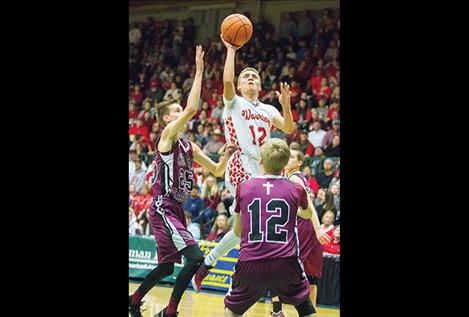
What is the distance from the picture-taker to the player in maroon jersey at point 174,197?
639cm

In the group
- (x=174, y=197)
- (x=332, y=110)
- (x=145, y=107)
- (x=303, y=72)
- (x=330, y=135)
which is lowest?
(x=174, y=197)

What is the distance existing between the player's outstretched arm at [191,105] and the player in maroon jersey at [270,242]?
101 centimetres

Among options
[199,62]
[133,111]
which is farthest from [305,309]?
[133,111]

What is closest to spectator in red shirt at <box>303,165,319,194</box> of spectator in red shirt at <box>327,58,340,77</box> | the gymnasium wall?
spectator in red shirt at <box>327,58,340,77</box>

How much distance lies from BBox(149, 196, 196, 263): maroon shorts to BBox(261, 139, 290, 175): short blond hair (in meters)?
1.19

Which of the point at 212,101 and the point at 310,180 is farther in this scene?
the point at 212,101

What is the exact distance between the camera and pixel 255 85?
641cm

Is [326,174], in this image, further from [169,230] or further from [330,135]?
[169,230]

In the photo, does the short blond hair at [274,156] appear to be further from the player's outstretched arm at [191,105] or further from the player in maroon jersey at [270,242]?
the player's outstretched arm at [191,105]

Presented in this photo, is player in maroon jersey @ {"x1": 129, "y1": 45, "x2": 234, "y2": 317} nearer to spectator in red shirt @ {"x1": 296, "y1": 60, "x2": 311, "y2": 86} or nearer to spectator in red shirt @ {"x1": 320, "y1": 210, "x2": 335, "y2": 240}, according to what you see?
spectator in red shirt @ {"x1": 320, "y1": 210, "x2": 335, "y2": 240}

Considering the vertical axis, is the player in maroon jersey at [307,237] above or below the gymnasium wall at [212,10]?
below

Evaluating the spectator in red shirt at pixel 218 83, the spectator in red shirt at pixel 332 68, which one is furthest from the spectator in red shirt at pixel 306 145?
the spectator in red shirt at pixel 332 68

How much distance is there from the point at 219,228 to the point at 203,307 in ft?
5.34

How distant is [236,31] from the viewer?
6.19 metres
